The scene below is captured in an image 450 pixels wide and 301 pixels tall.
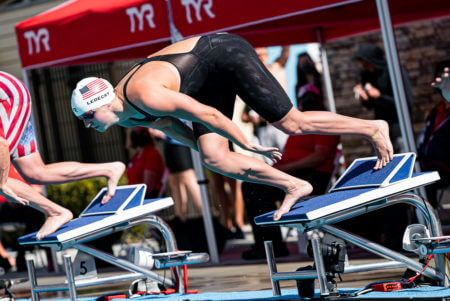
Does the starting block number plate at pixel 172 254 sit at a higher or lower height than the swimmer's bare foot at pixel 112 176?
lower

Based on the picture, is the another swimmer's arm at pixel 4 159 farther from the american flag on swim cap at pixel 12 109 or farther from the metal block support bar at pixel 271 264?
the metal block support bar at pixel 271 264

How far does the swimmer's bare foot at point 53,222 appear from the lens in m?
5.63

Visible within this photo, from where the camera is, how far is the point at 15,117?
19.8ft

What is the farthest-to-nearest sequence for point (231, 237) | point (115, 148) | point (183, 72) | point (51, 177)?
point (115, 148) < point (231, 237) < point (51, 177) < point (183, 72)

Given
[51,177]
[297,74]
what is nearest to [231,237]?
→ [297,74]

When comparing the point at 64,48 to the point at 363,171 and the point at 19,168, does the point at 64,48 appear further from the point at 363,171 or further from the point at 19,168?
the point at 363,171

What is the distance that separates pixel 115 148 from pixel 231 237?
6361 mm

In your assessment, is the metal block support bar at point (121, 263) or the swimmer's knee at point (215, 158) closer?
the swimmer's knee at point (215, 158)

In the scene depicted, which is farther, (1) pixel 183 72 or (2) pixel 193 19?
(2) pixel 193 19

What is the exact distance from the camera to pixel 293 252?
26.6 ft

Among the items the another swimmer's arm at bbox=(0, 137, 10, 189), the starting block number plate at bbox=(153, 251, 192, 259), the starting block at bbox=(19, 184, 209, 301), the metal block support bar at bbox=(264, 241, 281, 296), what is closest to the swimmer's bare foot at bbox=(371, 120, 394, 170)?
the metal block support bar at bbox=(264, 241, 281, 296)

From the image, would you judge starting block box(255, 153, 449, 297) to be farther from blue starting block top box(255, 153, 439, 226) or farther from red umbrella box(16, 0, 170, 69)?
red umbrella box(16, 0, 170, 69)

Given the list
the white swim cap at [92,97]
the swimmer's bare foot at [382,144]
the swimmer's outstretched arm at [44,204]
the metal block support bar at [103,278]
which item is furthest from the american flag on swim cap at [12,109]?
the swimmer's bare foot at [382,144]

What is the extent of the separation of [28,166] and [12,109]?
469 mm
